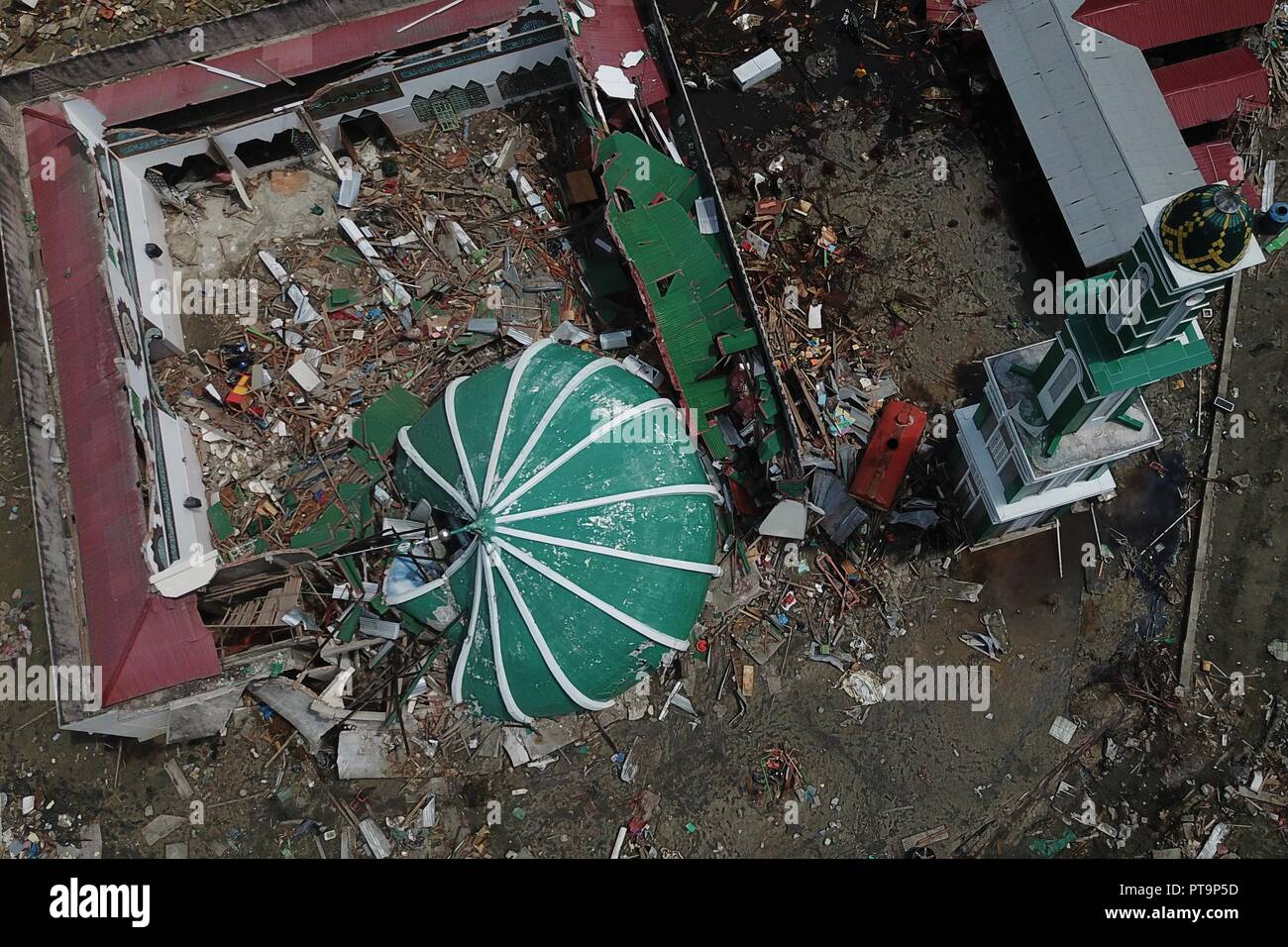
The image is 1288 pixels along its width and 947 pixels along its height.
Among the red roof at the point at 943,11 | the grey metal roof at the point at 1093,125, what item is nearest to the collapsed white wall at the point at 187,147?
the red roof at the point at 943,11

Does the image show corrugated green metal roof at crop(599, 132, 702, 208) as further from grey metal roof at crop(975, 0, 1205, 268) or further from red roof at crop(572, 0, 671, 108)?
grey metal roof at crop(975, 0, 1205, 268)

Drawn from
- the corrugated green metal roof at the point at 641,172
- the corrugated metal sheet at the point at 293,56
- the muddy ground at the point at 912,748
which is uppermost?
the corrugated metal sheet at the point at 293,56

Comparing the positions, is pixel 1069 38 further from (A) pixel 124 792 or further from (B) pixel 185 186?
(A) pixel 124 792

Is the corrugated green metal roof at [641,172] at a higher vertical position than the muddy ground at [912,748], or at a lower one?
higher

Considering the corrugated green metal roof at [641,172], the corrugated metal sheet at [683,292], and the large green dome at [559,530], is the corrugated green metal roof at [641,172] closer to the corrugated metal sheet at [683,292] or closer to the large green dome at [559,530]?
the corrugated metal sheet at [683,292]

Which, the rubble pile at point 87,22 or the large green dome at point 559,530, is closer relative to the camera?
the large green dome at point 559,530

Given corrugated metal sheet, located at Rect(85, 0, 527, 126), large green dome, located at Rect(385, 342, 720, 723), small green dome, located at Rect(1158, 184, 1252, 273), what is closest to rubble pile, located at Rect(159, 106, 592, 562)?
corrugated metal sheet, located at Rect(85, 0, 527, 126)

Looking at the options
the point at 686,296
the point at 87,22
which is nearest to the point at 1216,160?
the point at 686,296

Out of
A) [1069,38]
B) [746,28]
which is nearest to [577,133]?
[746,28]
